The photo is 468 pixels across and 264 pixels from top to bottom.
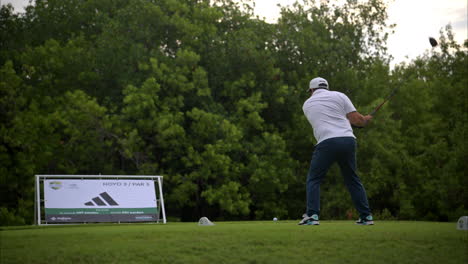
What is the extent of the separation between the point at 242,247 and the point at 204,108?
31.1m

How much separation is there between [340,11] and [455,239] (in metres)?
40.4

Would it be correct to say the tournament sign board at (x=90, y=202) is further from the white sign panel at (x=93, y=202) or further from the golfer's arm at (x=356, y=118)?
the golfer's arm at (x=356, y=118)

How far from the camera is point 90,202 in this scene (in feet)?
46.2

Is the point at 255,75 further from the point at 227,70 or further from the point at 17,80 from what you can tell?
the point at 17,80

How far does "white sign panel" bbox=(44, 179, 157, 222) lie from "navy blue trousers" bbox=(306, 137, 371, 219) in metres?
6.04

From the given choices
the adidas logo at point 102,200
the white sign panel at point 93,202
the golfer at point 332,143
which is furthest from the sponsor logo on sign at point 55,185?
the golfer at point 332,143

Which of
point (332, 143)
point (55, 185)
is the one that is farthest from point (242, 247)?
point (55, 185)

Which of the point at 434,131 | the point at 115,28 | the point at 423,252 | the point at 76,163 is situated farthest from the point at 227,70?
the point at 423,252

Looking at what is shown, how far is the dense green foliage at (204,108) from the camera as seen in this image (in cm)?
3516

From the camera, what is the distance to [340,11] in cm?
4672

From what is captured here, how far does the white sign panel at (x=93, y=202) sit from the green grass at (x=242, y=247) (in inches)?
225

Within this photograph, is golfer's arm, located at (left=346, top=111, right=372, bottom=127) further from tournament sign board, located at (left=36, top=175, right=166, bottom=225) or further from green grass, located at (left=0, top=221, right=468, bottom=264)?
tournament sign board, located at (left=36, top=175, right=166, bottom=225)

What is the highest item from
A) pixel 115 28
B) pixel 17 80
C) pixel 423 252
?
Result: pixel 115 28

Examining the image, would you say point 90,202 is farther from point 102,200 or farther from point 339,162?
point 339,162
